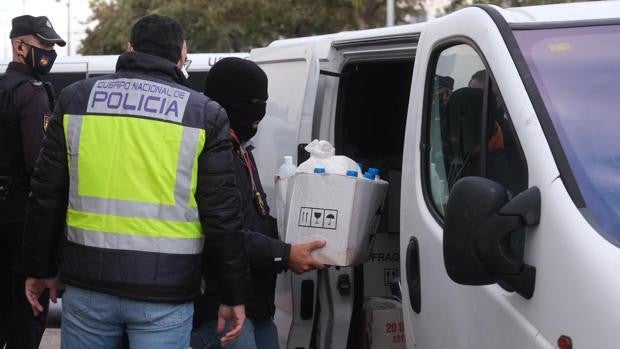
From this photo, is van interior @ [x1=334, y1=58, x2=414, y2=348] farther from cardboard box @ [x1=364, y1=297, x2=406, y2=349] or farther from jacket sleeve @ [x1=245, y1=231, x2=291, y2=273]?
jacket sleeve @ [x1=245, y1=231, x2=291, y2=273]

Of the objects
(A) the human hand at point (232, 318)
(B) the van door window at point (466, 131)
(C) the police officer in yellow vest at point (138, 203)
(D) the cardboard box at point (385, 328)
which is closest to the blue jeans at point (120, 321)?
(C) the police officer in yellow vest at point (138, 203)

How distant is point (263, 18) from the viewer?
28.5m

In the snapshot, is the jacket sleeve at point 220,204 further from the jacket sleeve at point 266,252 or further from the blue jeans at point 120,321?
the jacket sleeve at point 266,252

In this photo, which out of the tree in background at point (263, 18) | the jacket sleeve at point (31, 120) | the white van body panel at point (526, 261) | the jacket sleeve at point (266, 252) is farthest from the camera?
the tree in background at point (263, 18)

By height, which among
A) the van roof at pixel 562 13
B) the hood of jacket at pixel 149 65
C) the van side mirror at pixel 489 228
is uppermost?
the van roof at pixel 562 13

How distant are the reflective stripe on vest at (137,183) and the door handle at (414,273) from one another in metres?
0.79

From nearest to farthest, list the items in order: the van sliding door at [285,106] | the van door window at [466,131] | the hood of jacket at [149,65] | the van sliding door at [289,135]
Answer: the van door window at [466,131]
the hood of jacket at [149,65]
the van sliding door at [289,135]
the van sliding door at [285,106]

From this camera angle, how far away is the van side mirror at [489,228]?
105 inches

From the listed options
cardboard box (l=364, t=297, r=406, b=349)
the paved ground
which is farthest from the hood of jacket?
the paved ground

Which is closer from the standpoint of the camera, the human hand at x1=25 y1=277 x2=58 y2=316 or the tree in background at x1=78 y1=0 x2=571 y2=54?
the human hand at x1=25 y1=277 x2=58 y2=316

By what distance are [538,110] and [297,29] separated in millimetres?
25889

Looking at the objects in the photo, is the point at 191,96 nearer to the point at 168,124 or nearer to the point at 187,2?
the point at 168,124

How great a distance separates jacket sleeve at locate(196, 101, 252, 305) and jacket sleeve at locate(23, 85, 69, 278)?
0.47 m

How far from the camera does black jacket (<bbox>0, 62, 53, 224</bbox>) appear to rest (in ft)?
17.2
